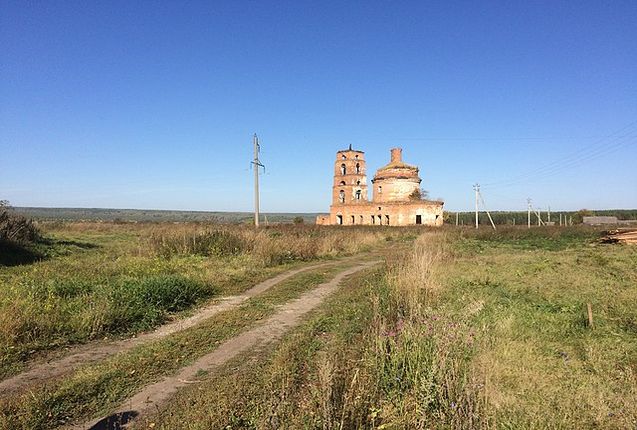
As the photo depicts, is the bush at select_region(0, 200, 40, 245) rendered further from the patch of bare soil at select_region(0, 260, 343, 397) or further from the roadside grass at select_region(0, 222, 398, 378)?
the patch of bare soil at select_region(0, 260, 343, 397)

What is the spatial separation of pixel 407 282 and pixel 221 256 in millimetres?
9028

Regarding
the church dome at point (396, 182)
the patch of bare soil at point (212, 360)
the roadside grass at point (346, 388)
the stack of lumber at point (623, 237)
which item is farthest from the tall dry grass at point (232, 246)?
the church dome at point (396, 182)

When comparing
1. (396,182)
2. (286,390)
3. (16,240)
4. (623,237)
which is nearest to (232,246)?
(16,240)

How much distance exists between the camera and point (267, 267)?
46.2 feet

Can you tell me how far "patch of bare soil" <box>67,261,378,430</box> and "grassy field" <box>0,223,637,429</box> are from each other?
0.17m

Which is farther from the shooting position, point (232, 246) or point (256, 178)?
point (256, 178)

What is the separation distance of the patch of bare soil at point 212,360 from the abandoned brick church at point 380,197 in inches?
1339

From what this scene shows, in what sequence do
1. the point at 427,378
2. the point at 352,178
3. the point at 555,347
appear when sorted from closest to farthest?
the point at 427,378
the point at 555,347
the point at 352,178

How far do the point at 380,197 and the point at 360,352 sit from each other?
4179 cm

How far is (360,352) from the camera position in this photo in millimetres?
5016

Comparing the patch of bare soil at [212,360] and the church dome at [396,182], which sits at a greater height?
the church dome at [396,182]

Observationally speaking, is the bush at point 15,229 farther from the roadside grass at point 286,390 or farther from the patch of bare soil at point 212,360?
the roadside grass at point 286,390

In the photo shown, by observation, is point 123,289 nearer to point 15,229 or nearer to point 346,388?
point 346,388

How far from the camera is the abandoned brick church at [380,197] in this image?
137 ft
